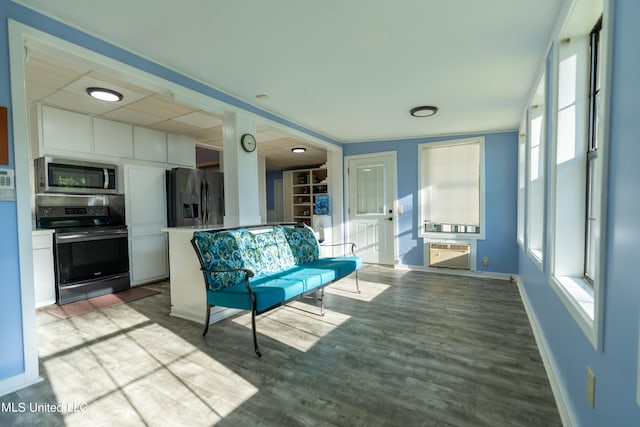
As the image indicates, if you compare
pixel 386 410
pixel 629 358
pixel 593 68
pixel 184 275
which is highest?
pixel 593 68

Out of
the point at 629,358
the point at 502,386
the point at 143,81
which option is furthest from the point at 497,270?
the point at 143,81

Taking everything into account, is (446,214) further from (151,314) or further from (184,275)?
(151,314)

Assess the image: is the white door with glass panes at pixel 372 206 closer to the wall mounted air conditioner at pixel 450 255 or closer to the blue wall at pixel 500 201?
the wall mounted air conditioner at pixel 450 255

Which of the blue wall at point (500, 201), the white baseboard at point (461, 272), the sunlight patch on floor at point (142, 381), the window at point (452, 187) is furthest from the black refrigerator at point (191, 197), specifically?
the blue wall at point (500, 201)

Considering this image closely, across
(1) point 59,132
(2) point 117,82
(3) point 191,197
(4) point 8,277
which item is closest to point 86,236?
(1) point 59,132

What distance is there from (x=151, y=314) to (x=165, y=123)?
102 inches

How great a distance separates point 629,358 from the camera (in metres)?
0.94

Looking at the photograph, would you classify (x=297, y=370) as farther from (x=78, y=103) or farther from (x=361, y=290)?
(x=78, y=103)

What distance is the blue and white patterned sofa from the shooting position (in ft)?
7.95

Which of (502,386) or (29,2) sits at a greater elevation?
(29,2)

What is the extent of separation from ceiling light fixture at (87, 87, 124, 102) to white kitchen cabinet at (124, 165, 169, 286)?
119cm

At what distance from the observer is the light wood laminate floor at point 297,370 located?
5.47 ft

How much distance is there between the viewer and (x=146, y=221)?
4461 mm

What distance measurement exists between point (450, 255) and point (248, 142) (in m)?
3.69
